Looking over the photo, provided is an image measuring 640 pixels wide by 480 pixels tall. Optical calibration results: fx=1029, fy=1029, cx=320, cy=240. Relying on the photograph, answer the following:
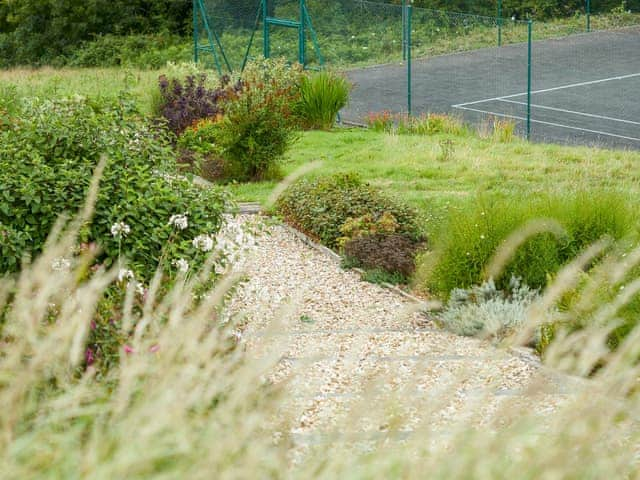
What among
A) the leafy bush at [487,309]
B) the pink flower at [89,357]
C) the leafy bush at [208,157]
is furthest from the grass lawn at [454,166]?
the pink flower at [89,357]

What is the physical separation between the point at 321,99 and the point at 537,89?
25.8 ft

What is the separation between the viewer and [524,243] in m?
7.29

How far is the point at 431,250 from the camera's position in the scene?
Answer: 27.4 feet

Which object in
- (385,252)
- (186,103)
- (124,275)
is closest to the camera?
(124,275)

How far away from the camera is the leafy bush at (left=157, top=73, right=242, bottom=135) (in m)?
15.4

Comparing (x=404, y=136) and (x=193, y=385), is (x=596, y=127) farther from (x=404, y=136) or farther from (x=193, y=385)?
(x=193, y=385)

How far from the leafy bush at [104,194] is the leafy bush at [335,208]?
3.00 m

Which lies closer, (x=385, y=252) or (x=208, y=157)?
(x=385, y=252)

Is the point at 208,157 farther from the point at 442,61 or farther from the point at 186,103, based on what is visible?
the point at 442,61

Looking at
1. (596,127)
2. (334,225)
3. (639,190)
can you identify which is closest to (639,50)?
(596,127)

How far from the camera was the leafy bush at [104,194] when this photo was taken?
5855 millimetres

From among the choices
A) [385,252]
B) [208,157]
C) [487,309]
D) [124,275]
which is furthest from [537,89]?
[124,275]

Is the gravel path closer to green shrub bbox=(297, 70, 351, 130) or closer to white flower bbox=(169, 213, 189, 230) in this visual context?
white flower bbox=(169, 213, 189, 230)

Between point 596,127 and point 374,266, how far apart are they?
469 inches
